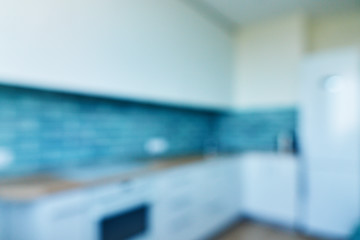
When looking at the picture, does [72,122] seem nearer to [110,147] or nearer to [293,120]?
[110,147]

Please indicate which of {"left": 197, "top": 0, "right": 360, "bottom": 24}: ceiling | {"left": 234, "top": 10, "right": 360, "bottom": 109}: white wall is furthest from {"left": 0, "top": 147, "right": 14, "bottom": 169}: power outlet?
{"left": 234, "top": 10, "right": 360, "bottom": 109}: white wall

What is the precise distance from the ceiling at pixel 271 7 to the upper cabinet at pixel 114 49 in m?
0.22

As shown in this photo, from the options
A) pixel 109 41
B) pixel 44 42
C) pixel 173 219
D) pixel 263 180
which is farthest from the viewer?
pixel 263 180

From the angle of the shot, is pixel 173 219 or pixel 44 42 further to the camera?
pixel 173 219

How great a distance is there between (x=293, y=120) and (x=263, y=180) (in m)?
0.84

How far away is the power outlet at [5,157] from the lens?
160 cm

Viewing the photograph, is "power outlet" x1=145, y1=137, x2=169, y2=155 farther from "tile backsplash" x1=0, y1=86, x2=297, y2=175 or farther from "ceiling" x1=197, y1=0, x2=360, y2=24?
"ceiling" x1=197, y1=0, x2=360, y2=24

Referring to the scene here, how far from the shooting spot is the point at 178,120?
3.09 m

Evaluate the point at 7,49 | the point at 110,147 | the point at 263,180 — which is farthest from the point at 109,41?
the point at 263,180

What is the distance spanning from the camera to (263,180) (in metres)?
3.05

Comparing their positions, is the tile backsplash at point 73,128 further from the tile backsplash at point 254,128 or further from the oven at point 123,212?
the tile backsplash at point 254,128

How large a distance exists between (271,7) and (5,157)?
2843 millimetres

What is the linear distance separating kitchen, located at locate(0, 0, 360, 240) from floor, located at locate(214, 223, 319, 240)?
0.08ft

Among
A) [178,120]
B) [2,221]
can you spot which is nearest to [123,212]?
[2,221]
